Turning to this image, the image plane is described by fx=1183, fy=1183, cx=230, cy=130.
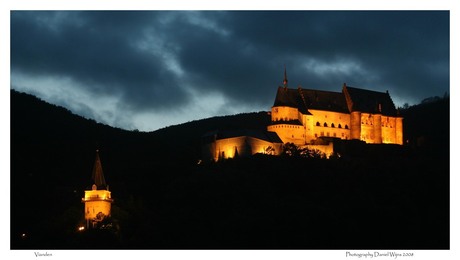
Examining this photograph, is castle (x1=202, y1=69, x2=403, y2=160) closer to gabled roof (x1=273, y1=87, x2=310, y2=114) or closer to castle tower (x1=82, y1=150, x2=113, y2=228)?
gabled roof (x1=273, y1=87, x2=310, y2=114)

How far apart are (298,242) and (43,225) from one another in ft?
54.0

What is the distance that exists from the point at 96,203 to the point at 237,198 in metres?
10.3

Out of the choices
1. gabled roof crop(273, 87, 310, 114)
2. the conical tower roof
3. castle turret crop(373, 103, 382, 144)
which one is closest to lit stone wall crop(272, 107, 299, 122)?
gabled roof crop(273, 87, 310, 114)

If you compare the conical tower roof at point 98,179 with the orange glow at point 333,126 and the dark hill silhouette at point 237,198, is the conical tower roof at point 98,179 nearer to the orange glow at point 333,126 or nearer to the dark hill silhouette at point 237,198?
the dark hill silhouette at point 237,198

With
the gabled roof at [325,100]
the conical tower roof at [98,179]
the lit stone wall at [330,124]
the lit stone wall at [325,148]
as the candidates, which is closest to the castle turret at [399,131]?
the lit stone wall at [330,124]

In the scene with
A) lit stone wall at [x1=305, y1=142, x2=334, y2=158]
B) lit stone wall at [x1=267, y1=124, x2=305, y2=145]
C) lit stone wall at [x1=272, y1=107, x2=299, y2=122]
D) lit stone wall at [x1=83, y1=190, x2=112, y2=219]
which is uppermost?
lit stone wall at [x1=272, y1=107, x2=299, y2=122]

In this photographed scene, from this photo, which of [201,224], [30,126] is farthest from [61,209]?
[30,126]

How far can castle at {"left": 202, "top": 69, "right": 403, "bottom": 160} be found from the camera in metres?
89.0

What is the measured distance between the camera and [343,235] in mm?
73125

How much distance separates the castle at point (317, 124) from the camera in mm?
89000

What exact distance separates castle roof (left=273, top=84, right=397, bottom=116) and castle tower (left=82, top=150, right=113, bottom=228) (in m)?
23.8

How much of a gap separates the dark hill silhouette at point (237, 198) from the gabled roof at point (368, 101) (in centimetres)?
376

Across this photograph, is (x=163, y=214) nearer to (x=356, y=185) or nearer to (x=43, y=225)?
(x=43, y=225)

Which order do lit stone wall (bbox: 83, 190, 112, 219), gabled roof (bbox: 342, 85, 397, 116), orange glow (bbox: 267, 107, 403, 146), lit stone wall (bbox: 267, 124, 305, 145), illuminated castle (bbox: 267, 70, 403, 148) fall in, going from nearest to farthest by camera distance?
lit stone wall (bbox: 83, 190, 112, 219), lit stone wall (bbox: 267, 124, 305, 145), orange glow (bbox: 267, 107, 403, 146), illuminated castle (bbox: 267, 70, 403, 148), gabled roof (bbox: 342, 85, 397, 116)
